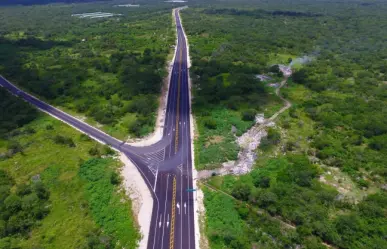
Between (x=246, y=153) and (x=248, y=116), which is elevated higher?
(x=248, y=116)

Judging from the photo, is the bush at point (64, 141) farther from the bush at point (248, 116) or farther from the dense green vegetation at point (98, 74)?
the bush at point (248, 116)

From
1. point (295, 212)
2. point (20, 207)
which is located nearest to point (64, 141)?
point (20, 207)

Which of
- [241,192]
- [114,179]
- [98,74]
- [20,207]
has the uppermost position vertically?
[98,74]

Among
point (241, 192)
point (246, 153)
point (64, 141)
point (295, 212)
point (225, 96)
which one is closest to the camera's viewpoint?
point (295, 212)

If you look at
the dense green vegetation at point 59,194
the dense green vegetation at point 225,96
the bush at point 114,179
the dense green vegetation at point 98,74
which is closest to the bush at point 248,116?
the dense green vegetation at point 225,96

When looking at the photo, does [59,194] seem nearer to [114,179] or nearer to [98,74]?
[114,179]

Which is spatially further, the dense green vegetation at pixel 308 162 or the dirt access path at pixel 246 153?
the dirt access path at pixel 246 153

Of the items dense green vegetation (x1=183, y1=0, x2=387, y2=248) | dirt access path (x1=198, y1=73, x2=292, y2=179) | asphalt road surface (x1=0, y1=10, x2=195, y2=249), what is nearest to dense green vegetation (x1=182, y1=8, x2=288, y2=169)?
dense green vegetation (x1=183, y1=0, x2=387, y2=248)
